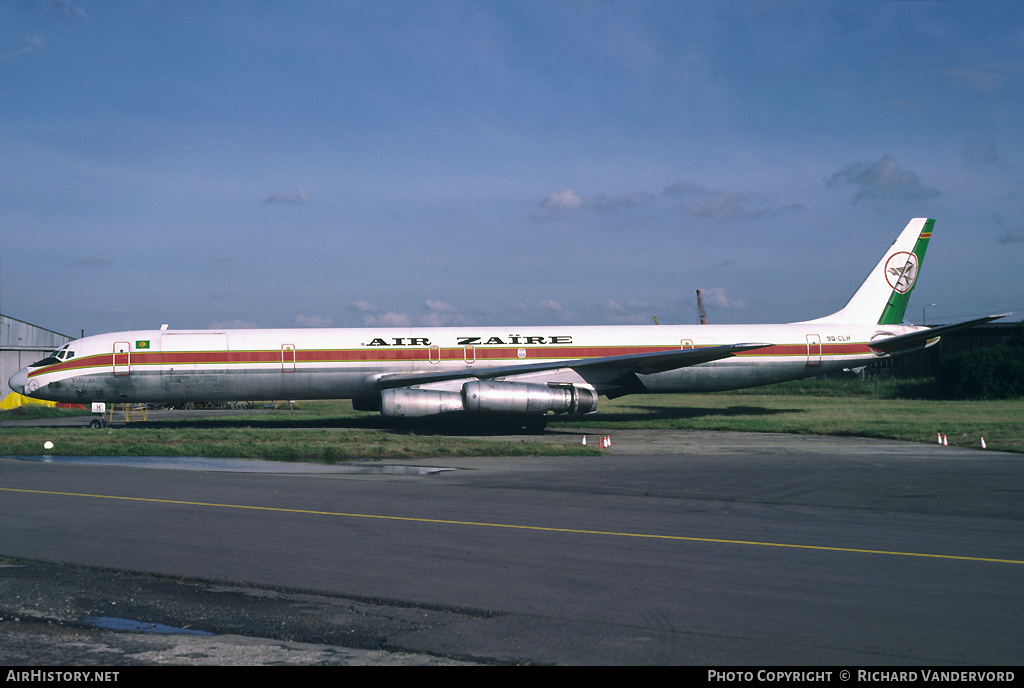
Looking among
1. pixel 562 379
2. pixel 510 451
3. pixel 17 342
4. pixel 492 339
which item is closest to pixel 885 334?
pixel 562 379

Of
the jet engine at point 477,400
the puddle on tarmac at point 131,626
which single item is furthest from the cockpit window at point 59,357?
the puddle on tarmac at point 131,626

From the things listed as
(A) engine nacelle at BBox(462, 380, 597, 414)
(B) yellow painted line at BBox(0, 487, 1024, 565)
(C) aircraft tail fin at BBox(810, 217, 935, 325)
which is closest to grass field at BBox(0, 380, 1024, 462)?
(A) engine nacelle at BBox(462, 380, 597, 414)

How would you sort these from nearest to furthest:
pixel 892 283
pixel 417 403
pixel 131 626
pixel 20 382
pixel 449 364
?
pixel 131 626, pixel 417 403, pixel 20 382, pixel 449 364, pixel 892 283

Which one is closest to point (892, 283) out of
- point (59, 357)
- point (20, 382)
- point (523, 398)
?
point (523, 398)

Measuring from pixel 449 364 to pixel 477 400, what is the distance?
379 cm

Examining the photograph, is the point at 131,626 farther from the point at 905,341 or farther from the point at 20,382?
the point at 905,341

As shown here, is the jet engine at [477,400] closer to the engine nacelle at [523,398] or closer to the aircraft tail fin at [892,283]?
the engine nacelle at [523,398]

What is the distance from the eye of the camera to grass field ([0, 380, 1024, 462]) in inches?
756

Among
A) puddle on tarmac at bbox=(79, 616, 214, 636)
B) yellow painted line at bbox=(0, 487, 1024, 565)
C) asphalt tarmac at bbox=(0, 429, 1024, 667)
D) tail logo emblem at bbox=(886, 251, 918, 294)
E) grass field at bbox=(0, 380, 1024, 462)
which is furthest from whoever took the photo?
tail logo emblem at bbox=(886, 251, 918, 294)

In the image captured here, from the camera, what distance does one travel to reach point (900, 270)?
107 ft

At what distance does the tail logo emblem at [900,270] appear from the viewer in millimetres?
32594

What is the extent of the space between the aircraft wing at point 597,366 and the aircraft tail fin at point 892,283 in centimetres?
796

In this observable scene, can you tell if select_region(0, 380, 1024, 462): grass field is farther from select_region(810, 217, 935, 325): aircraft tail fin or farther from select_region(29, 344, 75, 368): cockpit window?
select_region(810, 217, 935, 325): aircraft tail fin

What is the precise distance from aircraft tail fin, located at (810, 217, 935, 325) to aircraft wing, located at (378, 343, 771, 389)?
7.96m
